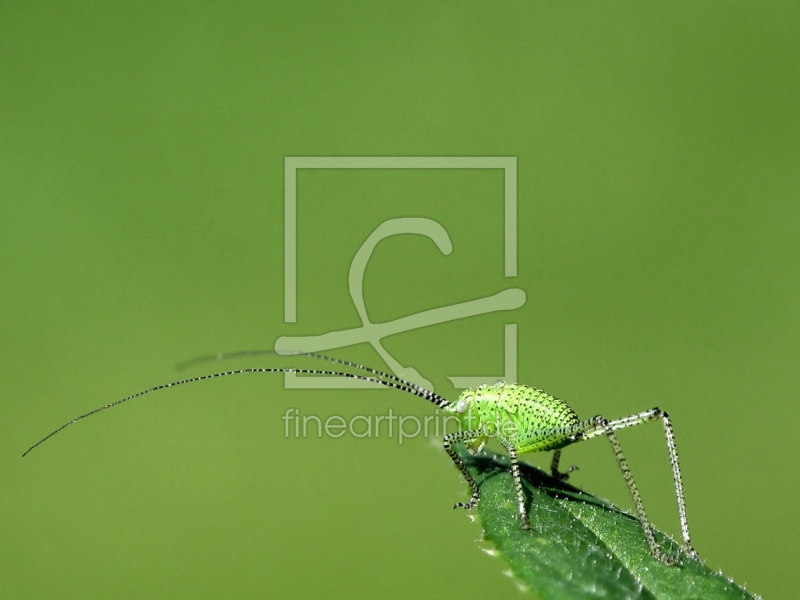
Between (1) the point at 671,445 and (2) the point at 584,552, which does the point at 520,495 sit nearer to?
(2) the point at 584,552

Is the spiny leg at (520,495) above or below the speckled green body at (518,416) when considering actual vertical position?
below

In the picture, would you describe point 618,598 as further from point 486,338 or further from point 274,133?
point 274,133

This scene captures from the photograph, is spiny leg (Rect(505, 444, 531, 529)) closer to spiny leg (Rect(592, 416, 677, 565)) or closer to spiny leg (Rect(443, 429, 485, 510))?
spiny leg (Rect(443, 429, 485, 510))

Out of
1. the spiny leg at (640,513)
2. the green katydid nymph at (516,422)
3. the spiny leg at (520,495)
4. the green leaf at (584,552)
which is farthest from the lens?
the green katydid nymph at (516,422)

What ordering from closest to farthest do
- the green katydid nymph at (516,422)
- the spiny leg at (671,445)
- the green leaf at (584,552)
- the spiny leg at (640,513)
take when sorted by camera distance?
the green leaf at (584,552) → the spiny leg at (640,513) → the spiny leg at (671,445) → the green katydid nymph at (516,422)

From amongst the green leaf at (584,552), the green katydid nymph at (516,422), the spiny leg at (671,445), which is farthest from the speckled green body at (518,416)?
the green leaf at (584,552)

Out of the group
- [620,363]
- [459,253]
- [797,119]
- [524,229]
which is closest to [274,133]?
[459,253]

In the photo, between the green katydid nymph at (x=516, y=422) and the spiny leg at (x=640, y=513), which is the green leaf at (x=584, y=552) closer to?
the spiny leg at (x=640, y=513)

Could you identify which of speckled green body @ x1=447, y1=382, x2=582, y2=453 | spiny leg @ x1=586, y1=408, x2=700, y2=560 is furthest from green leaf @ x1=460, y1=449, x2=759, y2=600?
speckled green body @ x1=447, y1=382, x2=582, y2=453
